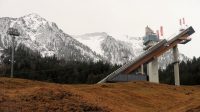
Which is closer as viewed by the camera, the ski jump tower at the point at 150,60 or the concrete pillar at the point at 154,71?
the ski jump tower at the point at 150,60

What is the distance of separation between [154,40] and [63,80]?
166 feet

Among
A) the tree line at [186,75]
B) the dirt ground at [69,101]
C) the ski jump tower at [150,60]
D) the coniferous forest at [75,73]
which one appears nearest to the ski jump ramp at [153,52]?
the ski jump tower at [150,60]

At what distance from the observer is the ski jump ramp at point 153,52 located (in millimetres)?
89137

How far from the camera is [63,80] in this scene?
468 ft

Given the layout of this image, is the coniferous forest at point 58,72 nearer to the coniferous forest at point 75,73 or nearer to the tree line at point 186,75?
the coniferous forest at point 75,73

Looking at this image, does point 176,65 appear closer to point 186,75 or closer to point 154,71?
point 154,71

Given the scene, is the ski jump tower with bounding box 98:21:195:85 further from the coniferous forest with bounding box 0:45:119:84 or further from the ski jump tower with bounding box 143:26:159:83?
the coniferous forest with bounding box 0:45:119:84

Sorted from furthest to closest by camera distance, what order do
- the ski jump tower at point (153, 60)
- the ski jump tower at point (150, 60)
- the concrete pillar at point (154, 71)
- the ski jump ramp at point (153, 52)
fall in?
the ski jump tower at point (153, 60) → the concrete pillar at point (154, 71) → the ski jump ramp at point (153, 52) → the ski jump tower at point (150, 60)

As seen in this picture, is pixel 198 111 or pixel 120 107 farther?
pixel 120 107

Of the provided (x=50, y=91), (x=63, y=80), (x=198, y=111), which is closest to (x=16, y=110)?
(x=50, y=91)

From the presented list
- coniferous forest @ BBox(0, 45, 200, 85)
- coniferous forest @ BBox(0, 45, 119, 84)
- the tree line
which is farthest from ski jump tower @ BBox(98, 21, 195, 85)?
coniferous forest @ BBox(0, 45, 119, 84)

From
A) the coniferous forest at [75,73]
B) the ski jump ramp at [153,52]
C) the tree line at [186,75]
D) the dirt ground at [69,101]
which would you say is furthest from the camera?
the coniferous forest at [75,73]

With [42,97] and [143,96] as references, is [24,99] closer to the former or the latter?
[42,97]

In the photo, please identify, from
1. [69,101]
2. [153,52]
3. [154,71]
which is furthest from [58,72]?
[69,101]
